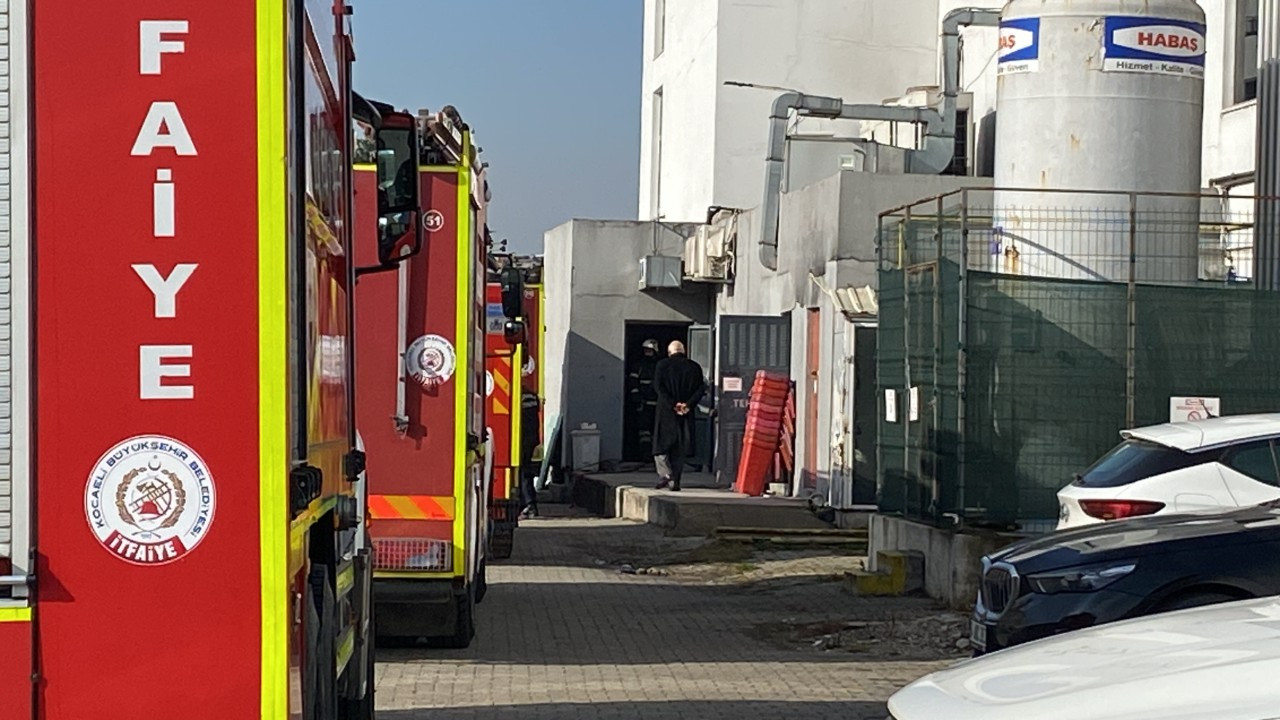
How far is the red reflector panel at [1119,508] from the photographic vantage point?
1194cm

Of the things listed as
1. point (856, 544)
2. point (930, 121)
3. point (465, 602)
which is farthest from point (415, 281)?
point (930, 121)

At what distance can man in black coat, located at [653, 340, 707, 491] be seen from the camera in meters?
26.4

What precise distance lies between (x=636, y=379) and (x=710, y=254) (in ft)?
13.1

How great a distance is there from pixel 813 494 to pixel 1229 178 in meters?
5.97

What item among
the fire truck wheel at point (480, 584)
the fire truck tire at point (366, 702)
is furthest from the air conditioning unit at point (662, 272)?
the fire truck tire at point (366, 702)

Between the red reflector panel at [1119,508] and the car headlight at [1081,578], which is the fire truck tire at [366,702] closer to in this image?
the car headlight at [1081,578]

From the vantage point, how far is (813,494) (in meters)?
23.8

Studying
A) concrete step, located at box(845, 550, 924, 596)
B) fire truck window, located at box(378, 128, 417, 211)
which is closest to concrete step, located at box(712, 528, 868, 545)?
concrete step, located at box(845, 550, 924, 596)

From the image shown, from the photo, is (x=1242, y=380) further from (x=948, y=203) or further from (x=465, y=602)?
(x=948, y=203)

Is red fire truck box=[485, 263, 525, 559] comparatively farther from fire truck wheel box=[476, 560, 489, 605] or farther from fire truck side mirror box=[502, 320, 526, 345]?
fire truck wheel box=[476, 560, 489, 605]

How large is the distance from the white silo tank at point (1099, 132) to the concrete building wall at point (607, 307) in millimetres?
16398

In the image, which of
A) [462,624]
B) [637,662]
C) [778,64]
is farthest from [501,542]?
[778,64]

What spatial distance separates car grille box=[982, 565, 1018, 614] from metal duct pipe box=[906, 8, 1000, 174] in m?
20.3

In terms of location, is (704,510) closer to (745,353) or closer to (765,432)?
(765,432)
